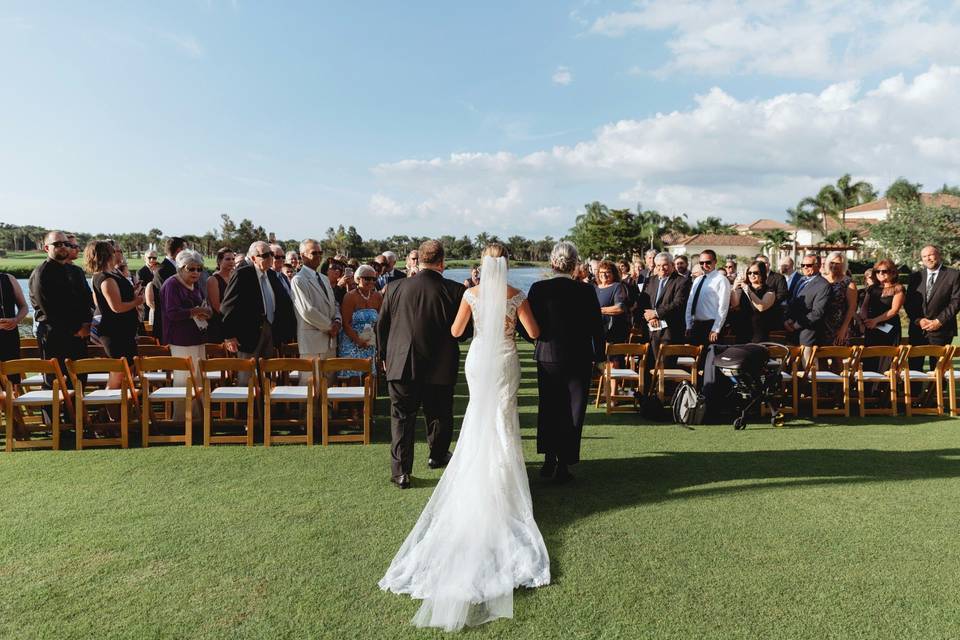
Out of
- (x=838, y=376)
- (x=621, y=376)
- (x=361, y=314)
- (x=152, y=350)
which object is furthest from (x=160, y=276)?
(x=838, y=376)

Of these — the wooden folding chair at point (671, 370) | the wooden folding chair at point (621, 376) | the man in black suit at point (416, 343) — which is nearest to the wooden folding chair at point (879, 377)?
the wooden folding chair at point (671, 370)

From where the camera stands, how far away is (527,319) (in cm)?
478

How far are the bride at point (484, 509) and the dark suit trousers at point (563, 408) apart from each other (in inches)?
18.6

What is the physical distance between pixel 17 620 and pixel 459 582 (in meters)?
2.17

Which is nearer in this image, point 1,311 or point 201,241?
point 1,311

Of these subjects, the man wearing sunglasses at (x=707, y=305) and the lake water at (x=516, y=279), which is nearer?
the lake water at (x=516, y=279)

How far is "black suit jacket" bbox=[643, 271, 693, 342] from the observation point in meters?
8.09

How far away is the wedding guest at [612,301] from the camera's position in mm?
8328

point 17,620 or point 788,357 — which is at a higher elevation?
point 788,357

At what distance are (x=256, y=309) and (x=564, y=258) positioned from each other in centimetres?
378

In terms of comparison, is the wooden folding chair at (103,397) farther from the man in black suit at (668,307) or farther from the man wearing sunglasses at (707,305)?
the man wearing sunglasses at (707,305)

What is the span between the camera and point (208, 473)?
17.4 feet

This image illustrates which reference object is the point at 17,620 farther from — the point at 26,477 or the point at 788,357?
the point at 788,357

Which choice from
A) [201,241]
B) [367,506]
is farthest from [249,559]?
[201,241]
